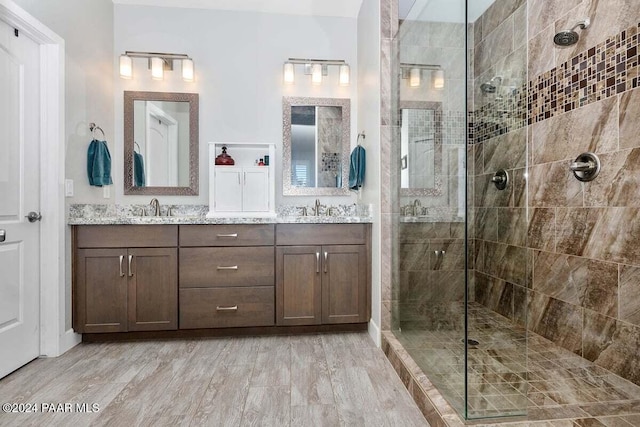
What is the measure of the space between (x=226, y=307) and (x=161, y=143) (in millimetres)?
1577

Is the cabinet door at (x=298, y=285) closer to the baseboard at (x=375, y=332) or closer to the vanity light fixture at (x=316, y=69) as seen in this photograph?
the baseboard at (x=375, y=332)

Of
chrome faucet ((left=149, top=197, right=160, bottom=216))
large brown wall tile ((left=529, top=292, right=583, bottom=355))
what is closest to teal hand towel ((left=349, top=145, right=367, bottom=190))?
large brown wall tile ((left=529, top=292, right=583, bottom=355))

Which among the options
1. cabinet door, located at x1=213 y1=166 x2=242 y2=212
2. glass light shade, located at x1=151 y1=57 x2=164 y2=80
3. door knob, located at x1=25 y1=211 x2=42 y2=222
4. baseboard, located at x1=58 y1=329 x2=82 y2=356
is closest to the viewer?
door knob, located at x1=25 y1=211 x2=42 y2=222

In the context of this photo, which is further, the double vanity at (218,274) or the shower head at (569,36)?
the double vanity at (218,274)

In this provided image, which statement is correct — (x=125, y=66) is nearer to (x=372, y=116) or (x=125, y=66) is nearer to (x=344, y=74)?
(x=344, y=74)

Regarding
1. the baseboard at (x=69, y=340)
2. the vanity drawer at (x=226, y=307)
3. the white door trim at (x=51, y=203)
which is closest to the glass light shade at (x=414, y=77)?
the vanity drawer at (x=226, y=307)

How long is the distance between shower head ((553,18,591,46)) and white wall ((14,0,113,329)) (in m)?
3.13

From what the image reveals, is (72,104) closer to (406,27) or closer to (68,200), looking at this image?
(68,200)

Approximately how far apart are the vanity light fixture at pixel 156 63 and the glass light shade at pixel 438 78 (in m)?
2.13

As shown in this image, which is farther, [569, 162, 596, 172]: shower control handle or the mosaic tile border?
[569, 162, 596, 172]: shower control handle

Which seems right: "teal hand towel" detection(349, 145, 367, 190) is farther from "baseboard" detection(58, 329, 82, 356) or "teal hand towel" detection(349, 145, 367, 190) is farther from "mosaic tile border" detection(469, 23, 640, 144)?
"baseboard" detection(58, 329, 82, 356)

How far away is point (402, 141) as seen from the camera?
2242 mm

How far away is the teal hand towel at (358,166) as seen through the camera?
9.40 feet

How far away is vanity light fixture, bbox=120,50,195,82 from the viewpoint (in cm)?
292
